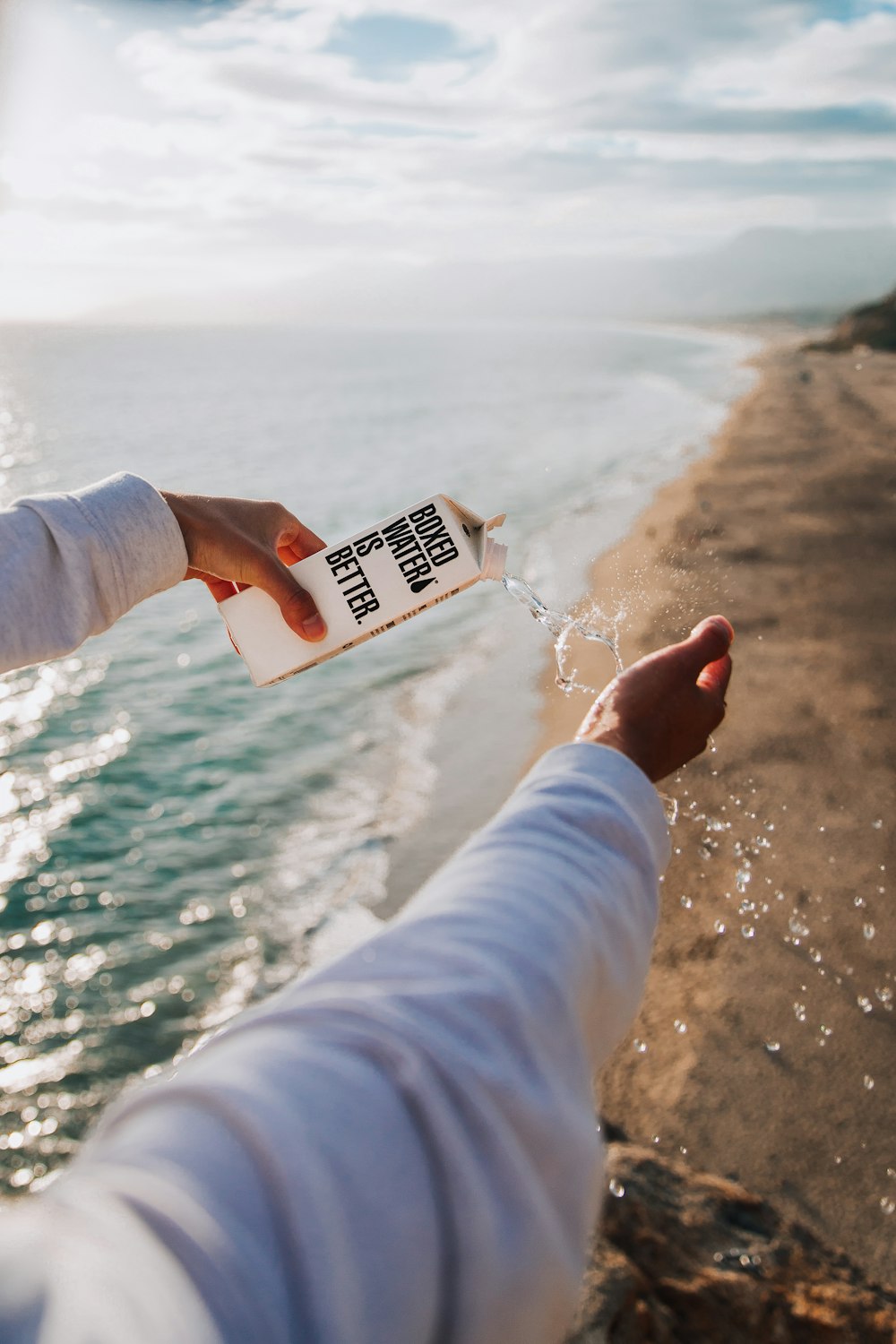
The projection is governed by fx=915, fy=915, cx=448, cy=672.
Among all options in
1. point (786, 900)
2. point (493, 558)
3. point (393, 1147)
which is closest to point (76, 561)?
point (493, 558)

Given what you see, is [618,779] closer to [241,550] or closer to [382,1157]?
[382,1157]

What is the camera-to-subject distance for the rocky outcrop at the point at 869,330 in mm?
26469

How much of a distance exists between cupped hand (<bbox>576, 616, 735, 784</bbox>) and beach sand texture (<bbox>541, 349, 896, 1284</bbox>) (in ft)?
5.58

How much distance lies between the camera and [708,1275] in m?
1.75

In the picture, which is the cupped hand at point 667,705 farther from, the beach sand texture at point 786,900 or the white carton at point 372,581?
the beach sand texture at point 786,900

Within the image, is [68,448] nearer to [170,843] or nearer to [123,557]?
[170,843]

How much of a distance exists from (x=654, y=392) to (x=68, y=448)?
51.9ft

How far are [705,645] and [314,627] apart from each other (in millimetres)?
769

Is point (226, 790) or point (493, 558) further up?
point (493, 558)

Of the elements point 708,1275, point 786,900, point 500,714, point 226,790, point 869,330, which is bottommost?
point 226,790

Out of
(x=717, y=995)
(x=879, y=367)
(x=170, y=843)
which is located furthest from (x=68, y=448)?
(x=717, y=995)

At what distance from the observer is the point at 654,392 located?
2531 centimetres

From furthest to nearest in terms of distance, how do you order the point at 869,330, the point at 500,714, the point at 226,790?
1. the point at 869,330
2. the point at 500,714
3. the point at 226,790

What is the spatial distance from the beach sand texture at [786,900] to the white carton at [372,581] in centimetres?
167
